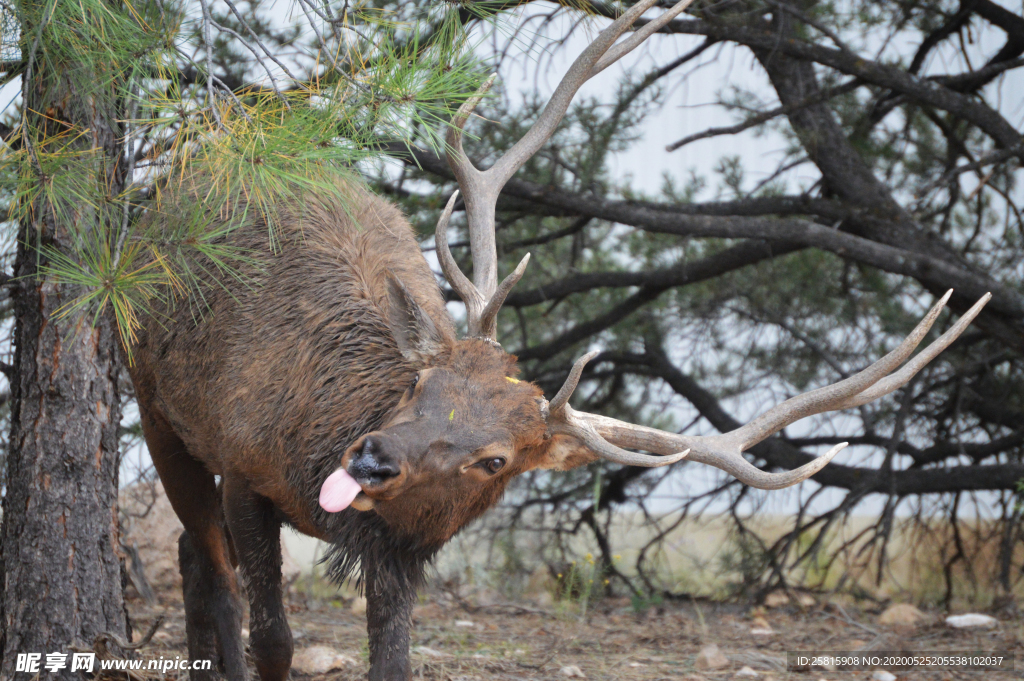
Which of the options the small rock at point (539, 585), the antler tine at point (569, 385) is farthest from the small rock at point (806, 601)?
the antler tine at point (569, 385)

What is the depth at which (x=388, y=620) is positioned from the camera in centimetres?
269

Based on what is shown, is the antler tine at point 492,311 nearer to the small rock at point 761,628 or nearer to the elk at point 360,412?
the elk at point 360,412

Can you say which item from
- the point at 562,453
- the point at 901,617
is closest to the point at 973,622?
the point at 901,617

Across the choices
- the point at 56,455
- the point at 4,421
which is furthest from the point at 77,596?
the point at 4,421

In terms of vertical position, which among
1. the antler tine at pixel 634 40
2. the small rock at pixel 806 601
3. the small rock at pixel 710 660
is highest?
the antler tine at pixel 634 40

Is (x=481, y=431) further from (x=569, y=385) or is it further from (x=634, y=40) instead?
(x=634, y=40)

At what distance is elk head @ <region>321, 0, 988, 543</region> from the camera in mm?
2389

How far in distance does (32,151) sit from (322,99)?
2.67ft

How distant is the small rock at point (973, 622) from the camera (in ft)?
15.2

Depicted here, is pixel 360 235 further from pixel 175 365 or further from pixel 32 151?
pixel 32 151

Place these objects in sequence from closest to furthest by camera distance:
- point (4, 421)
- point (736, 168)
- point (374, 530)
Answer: point (374, 530)
point (4, 421)
point (736, 168)

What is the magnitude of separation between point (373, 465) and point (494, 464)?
1.29ft

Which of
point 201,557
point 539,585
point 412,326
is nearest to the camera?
point 412,326

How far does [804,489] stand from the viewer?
18.8 feet
